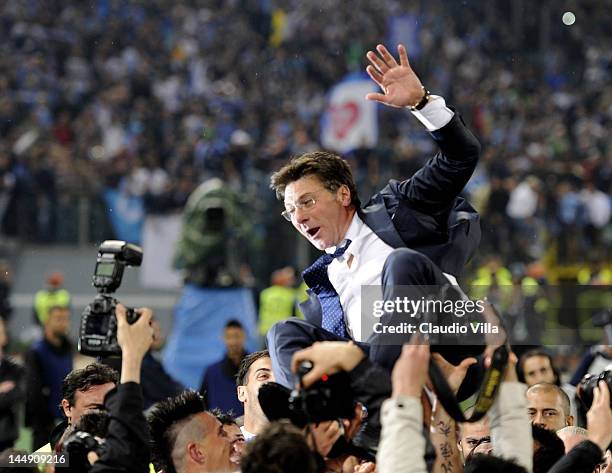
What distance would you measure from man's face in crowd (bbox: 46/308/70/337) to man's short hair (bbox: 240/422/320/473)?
6685 mm

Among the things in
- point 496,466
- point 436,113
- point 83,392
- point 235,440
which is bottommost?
point 496,466

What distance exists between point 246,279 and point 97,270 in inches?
415

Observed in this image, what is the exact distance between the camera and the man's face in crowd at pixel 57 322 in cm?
1002

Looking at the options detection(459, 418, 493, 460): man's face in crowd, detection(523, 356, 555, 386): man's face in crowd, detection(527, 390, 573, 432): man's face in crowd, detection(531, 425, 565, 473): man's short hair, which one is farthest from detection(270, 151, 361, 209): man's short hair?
detection(523, 356, 555, 386): man's face in crowd

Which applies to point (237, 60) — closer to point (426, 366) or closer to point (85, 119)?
point (85, 119)

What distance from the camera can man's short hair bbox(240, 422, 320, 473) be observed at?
11.3ft

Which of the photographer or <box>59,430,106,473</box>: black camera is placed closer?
the photographer

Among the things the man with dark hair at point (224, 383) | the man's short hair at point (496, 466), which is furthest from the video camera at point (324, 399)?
the man with dark hair at point (224, 383)

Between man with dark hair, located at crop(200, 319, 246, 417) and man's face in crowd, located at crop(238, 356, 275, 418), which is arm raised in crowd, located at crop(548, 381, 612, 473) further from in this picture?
man with dark hair, located at crop(200, 319, 246, 417)

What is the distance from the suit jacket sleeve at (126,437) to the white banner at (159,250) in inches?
491

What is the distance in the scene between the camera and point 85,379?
17.5 feet

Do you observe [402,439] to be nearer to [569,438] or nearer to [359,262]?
[359,262]

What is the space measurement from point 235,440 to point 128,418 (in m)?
1.13

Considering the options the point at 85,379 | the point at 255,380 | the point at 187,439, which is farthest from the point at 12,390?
the point at 187,439
